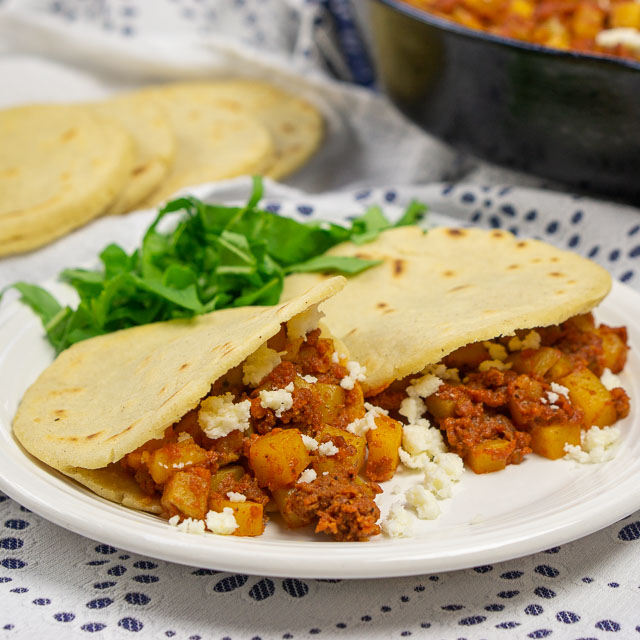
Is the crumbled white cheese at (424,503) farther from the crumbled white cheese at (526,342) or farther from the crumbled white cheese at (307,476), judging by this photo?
the crumbled white cheese at (526,342)

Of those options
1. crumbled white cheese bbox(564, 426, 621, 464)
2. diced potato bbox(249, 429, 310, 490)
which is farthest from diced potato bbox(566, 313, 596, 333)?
diced potato bbox(249, 429, 310, 490)

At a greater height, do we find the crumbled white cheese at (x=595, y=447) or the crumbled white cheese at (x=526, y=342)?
the crumbled white cheese at (x=526, y=342)

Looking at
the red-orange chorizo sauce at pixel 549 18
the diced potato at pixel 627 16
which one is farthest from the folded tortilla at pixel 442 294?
the diced potato at pixel 627 16

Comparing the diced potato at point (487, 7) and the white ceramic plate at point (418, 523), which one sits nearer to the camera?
the white ceramic plate at point (418, 523)

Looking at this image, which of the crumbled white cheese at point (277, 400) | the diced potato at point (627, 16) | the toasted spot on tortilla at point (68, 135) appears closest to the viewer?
the crumbled white cheese at point (277, 400)

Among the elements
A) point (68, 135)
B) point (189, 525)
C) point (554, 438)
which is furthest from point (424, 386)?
point (68, 135)

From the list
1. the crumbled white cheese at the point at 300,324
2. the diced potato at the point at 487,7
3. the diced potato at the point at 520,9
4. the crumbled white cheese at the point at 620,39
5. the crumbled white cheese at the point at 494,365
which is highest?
the crumbled white cheese at the point at 620,39

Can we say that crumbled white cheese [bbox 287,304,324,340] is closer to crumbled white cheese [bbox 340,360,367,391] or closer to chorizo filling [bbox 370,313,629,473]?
crumbled white cheese [bbox 340,360,367,391]

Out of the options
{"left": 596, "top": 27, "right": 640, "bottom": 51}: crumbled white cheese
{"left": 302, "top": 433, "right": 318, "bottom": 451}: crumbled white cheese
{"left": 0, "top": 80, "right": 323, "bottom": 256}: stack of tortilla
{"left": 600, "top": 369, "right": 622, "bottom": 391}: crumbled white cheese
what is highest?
Answer: {"left": 596, "top": 27, "right": 640, "bottom": 51}: crumbled white cheese
